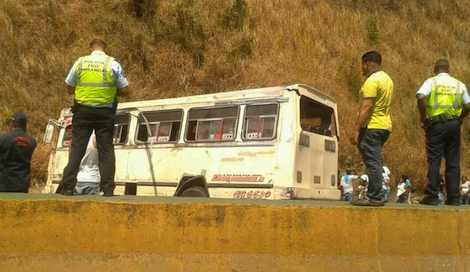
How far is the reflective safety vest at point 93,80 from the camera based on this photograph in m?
5.03

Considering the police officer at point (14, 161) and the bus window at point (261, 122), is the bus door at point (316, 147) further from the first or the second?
the police officer at point (14, 161)

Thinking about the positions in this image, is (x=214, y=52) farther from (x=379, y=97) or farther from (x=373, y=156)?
(x=373, y=156)

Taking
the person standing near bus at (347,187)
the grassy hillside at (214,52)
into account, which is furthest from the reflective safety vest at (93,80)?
the grassy hillside at (214,52)

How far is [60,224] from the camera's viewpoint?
382 centimetres

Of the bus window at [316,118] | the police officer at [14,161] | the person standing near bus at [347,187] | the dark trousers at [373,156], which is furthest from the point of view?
the person standing near bus at [347,187]

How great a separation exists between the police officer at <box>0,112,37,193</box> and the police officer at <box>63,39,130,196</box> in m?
1.16

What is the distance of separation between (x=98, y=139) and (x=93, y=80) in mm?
628

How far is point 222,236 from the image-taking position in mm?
4102

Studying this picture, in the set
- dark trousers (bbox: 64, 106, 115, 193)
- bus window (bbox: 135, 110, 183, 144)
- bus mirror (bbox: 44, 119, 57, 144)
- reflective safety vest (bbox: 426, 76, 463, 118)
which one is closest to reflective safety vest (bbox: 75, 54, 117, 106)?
dark trousers (bbox: 64, 106, 115, 193)

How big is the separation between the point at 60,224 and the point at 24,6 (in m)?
20.6

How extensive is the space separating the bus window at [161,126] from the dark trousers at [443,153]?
5.55 m

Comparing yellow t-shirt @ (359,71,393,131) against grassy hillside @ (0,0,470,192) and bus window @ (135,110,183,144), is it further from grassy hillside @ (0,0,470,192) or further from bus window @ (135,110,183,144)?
grassy hillside @ (0,0,470,192)

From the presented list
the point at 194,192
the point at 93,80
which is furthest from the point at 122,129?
the point at 93,80

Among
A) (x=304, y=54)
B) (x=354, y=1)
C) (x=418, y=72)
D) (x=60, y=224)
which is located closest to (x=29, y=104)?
(x=304, y=54)
